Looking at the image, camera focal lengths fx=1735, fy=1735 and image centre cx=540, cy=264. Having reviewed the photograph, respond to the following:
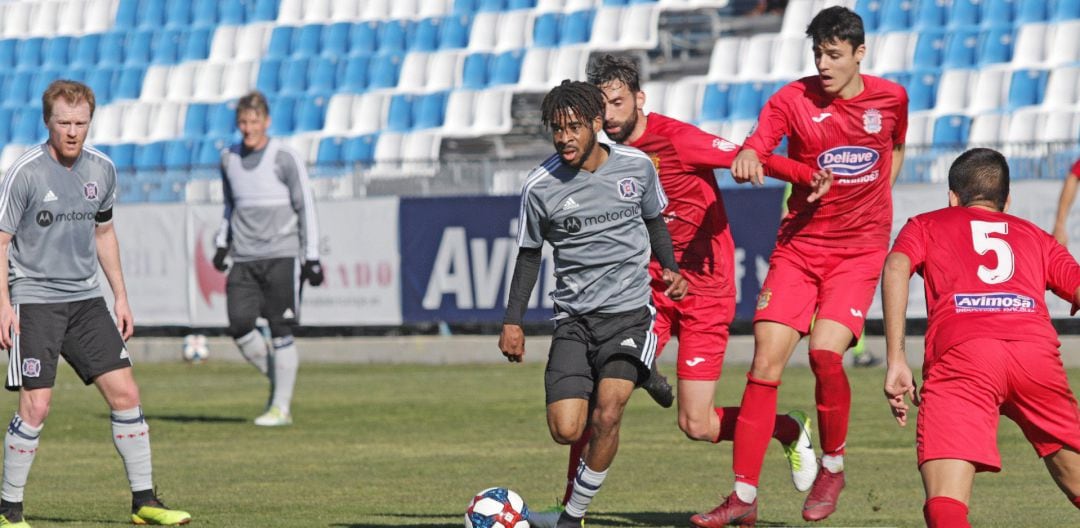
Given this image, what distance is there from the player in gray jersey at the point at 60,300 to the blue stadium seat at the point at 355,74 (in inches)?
765

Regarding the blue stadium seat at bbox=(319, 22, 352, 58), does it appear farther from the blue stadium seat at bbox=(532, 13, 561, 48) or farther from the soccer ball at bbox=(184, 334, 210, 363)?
the soccer ball at bbox=(184, 334, 210, 363)

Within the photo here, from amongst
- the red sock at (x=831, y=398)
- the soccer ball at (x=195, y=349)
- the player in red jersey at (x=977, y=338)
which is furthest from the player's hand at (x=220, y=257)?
the player in red jersey at (x=977, y=338)

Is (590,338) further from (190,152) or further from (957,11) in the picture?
(190,152)

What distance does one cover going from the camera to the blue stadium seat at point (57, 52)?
31317mm

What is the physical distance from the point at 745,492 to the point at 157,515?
284cm

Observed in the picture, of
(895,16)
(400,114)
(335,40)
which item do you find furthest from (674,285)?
(335,40)

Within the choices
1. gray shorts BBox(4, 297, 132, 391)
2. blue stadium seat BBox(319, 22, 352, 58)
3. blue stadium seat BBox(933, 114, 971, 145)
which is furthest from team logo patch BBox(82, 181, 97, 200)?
blue stadium seat BBox(319, 22, 352, 58)

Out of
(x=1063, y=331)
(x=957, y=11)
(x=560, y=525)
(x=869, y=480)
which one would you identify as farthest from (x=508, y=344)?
(x=957, y=11)

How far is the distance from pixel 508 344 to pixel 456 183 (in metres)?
12.5

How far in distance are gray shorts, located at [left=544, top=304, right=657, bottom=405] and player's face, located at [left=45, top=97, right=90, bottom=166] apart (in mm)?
2463

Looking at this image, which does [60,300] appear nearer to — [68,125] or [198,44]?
[68,125]

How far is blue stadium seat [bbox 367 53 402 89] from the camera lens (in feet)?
90.4

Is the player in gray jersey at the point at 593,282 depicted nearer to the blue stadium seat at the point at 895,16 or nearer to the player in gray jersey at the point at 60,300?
the player in gray jersey at the point at 60,300

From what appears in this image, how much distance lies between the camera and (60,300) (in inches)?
330
